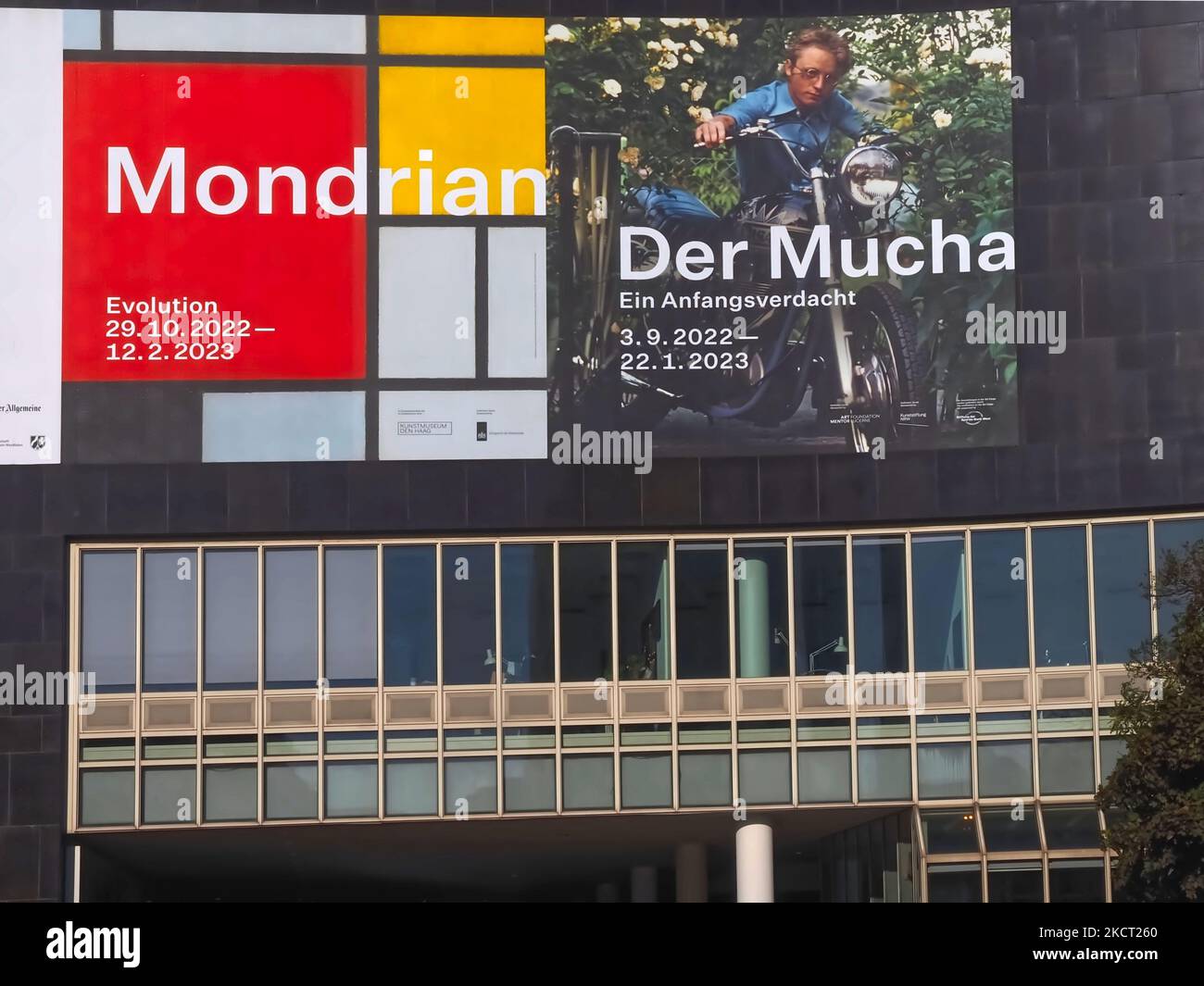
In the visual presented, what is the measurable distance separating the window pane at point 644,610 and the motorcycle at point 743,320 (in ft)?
7.40

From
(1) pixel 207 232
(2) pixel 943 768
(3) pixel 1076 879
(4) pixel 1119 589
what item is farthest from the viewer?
(1) pixel 207 232

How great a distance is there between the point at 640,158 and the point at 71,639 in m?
12.9

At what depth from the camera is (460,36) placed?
113 feet

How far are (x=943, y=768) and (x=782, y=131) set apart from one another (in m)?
11.5

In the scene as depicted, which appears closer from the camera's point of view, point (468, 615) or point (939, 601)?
point (939, 601)

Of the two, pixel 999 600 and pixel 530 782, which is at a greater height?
pixel 999 600

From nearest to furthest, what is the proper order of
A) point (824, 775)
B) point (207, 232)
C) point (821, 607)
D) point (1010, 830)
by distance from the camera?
point (1010, 830), point (824, 775), point (821, 607), point (207, 232)

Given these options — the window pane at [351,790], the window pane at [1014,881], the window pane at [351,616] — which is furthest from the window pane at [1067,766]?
the window pane at [351,616]

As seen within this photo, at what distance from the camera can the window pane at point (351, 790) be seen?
1302 inches

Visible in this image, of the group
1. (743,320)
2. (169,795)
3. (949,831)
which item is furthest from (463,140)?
(949,831)

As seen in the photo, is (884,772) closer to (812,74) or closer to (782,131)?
(782,131)

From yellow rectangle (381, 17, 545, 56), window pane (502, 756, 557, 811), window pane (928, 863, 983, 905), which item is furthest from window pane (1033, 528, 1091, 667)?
yellow rectangle (381, 17, 545, 56)
